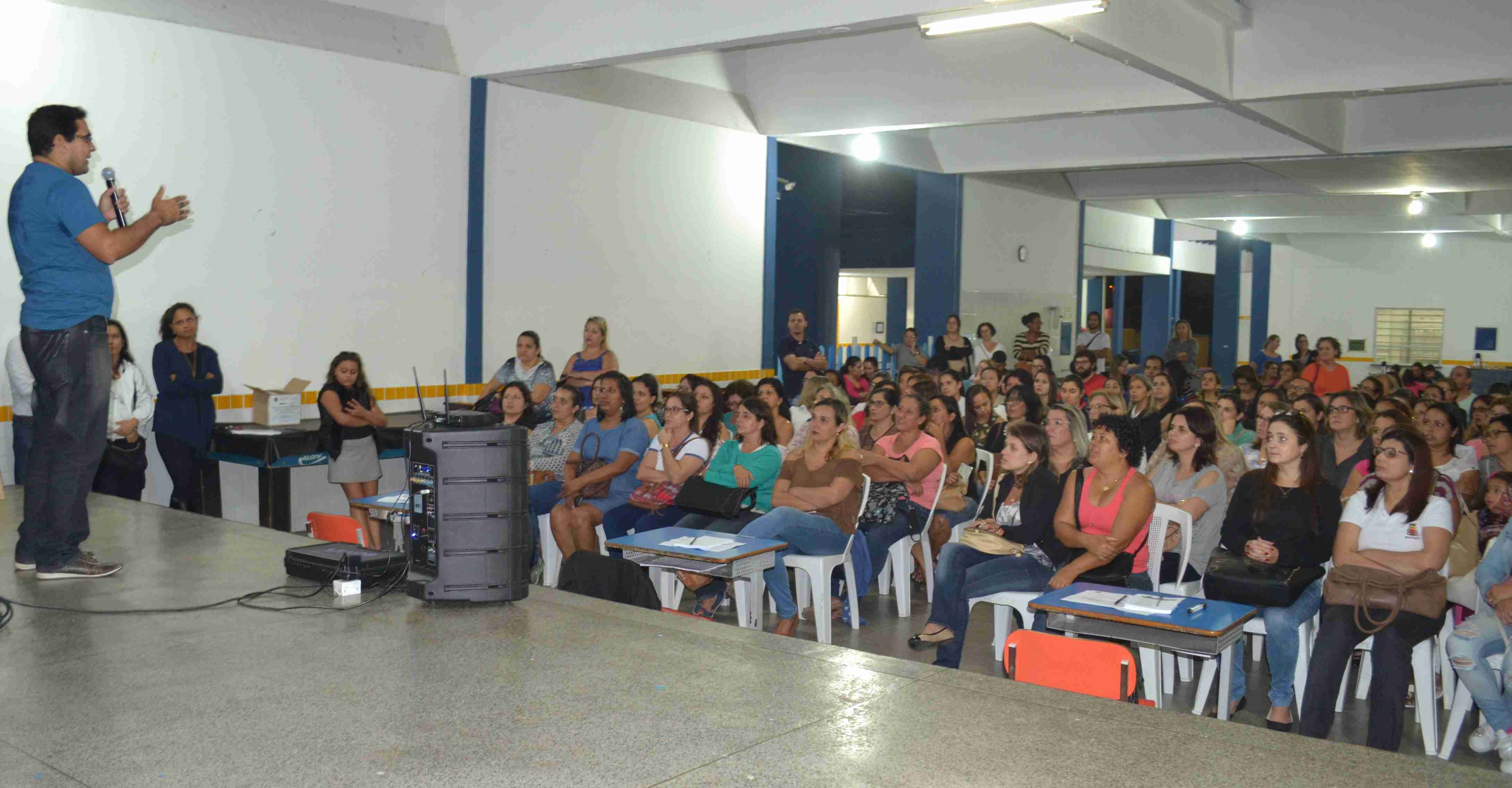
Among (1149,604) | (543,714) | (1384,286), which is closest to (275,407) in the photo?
(543,714)

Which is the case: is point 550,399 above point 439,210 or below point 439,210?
below

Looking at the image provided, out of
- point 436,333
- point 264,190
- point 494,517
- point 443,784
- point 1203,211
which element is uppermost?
point 1203,211

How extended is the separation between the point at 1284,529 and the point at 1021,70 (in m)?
5.50

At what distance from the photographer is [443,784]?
242cm

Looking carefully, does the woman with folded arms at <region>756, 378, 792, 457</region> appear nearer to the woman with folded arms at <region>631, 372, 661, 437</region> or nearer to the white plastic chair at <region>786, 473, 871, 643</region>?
the woman with folded arms at <region>631, 372, 661, 437</region>

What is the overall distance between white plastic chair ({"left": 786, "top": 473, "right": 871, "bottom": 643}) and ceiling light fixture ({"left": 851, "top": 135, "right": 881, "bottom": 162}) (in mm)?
6547

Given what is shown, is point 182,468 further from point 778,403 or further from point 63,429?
point 778,403

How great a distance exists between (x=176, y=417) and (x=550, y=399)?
89.4 inches

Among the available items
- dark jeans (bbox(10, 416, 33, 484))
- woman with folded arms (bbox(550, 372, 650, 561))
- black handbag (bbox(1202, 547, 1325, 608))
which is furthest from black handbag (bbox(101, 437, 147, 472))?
black handbag (bbox(1202, 547, 1325, 608))

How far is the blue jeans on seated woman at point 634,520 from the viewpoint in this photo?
587 centimetres

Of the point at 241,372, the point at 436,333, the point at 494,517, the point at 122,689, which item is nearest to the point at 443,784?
the point at 122,689

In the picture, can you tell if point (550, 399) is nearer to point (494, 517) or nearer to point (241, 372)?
point (241, 372)

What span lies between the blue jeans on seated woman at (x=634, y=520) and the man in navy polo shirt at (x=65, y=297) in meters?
2.40

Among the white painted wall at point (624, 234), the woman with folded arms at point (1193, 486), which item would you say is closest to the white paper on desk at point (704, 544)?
the woman with folded arms at point (1193, 486)
